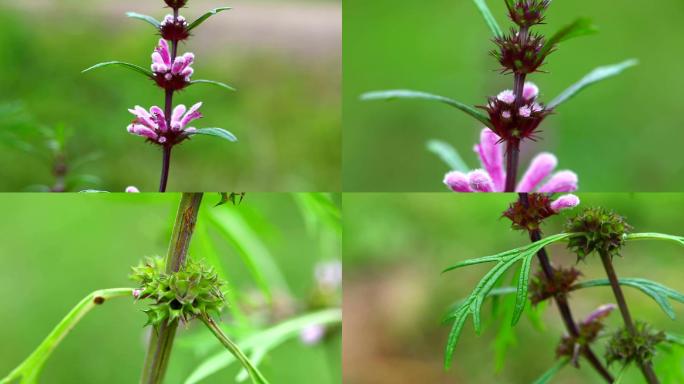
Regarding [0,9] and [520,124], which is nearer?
[520,124]

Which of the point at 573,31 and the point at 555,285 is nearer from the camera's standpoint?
the point at 573,31

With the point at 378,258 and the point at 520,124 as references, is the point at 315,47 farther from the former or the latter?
the point at 520,124

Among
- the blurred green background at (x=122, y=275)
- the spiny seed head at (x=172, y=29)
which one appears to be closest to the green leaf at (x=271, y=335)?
the blurred green background at (x=122, y=275)

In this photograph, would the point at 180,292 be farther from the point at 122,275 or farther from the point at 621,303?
the point at 122,275

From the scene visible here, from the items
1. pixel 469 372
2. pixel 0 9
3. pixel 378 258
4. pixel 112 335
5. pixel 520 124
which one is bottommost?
pixel 469 372

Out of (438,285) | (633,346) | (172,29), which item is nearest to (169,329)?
(172,29)

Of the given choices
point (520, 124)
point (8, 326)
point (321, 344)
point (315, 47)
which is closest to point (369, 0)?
point (315, 47)

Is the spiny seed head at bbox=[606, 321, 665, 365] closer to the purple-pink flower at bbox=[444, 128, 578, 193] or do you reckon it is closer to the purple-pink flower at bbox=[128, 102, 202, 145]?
the purple-pink flower at bbox=[444, 128, 578, 193]
